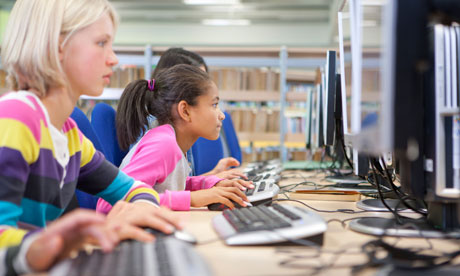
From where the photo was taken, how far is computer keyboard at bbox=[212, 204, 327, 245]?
27.9 inches

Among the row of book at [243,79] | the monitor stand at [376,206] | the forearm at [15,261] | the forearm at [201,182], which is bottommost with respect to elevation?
the monitor stand at [376,206]

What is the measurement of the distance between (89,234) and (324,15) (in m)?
8.17

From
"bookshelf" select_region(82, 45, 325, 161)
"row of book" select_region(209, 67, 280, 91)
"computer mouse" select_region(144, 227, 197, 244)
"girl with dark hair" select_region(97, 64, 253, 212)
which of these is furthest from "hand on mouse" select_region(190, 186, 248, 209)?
"row of book" select_region(209, 67, 280, 91)

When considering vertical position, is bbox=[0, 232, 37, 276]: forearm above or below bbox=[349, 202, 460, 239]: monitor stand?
above

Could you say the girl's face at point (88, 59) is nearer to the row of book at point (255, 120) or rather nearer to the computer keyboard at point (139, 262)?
the computer keyboard at point (139, 262)

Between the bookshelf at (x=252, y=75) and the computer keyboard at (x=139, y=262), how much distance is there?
3.19 metres

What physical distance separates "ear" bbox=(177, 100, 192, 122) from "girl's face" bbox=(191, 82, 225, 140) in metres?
0.02

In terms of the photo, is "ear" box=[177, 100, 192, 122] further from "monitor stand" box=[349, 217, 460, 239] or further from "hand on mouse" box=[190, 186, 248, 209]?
"monitor stand" box=[349, 217, 460, 239]

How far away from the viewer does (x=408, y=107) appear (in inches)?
27.3

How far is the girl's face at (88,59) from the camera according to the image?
88 cm

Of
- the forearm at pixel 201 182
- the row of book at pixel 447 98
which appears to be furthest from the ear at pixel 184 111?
the row of book at pixel 447 98

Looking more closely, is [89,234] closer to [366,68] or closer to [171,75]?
[366,68]

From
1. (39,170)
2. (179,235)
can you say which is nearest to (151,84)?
(39,170)

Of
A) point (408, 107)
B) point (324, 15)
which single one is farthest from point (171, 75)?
point (324, 15)
